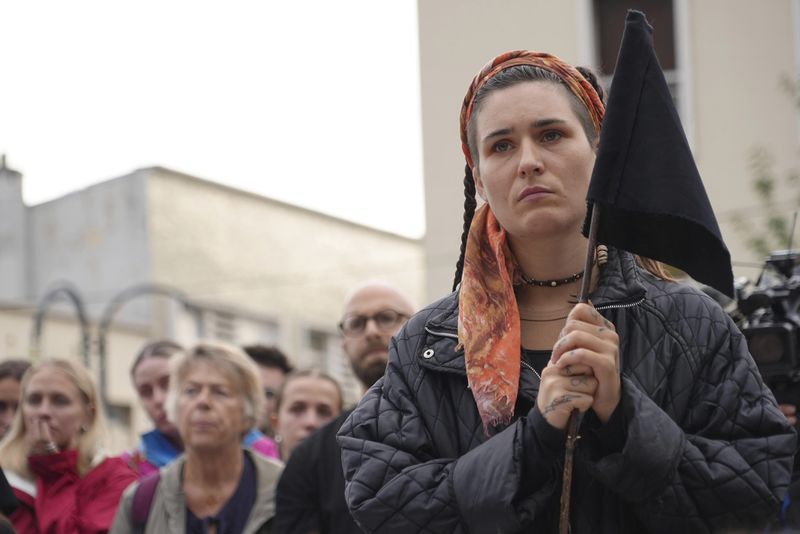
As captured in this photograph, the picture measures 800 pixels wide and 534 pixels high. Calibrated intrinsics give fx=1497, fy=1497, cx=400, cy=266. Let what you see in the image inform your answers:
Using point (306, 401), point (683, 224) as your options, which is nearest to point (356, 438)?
point (683, 224)

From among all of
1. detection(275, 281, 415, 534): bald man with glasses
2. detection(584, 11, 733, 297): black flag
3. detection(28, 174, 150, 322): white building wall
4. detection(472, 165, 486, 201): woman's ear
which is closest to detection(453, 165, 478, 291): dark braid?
detection(472, 165, 486, 201): woman's ear

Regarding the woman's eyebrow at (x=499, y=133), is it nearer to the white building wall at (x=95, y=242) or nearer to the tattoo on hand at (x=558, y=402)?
the tattoo on hand at (x=558, y=402)

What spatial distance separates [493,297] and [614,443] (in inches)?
19.1

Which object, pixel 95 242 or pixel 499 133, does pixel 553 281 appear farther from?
pixel 95 242

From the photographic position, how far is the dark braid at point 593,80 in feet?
11.1

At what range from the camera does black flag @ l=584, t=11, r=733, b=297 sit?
293 centimetres

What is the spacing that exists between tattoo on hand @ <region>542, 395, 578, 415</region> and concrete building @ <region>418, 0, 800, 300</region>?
10.9 meters

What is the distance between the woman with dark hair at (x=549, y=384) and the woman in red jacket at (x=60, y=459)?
3708mm

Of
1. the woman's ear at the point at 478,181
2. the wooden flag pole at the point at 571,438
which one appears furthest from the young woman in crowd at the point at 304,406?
the wooden flag pole at the point at 571,438

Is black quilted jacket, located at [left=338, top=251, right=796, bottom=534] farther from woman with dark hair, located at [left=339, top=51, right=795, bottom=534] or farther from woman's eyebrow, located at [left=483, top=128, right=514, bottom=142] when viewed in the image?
woman's eyebrow, located at [left=483, top=128, right=514, bottom=142]

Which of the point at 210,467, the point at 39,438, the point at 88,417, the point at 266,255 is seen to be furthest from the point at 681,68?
the point at 266,255

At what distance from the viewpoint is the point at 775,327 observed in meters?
5.04

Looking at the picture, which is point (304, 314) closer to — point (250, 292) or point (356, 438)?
point (250, 292)

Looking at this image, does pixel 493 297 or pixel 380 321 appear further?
pixel 380 321
